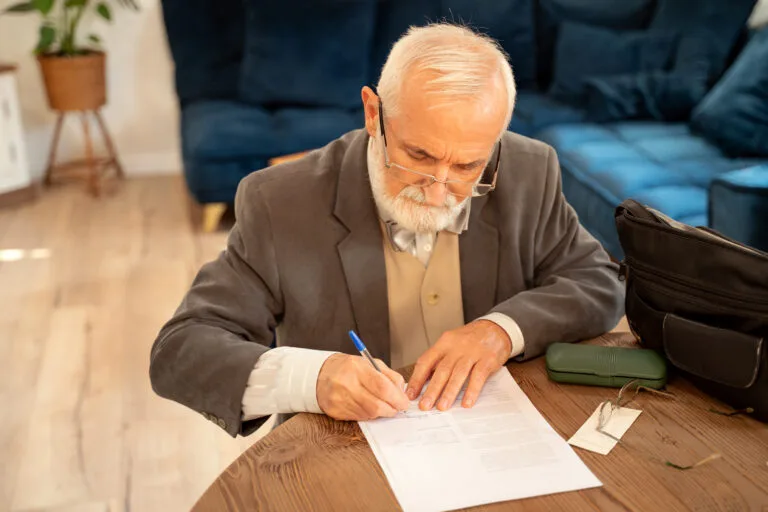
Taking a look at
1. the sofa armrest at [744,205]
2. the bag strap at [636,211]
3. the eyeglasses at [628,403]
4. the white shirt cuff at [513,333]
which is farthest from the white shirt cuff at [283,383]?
the sofa armrest at [744,205]

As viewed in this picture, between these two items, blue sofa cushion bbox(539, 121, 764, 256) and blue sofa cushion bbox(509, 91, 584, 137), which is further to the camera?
blue sofa cushion bbox(509, 91, 584, 137)

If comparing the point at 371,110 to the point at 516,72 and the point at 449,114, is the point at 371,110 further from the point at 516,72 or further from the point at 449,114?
the point at 516,72

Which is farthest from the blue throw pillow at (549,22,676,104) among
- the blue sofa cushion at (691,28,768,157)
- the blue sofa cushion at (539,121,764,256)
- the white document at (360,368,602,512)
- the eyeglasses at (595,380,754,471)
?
the white document at (360,368,602,512)

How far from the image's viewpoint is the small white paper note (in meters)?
1.10

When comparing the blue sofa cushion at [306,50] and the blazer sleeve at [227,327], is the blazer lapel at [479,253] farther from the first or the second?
the blue sofa cushion at [306,50]

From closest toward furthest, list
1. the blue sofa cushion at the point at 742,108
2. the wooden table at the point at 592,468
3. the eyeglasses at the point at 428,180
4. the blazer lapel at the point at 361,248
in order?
the wooden table at the point at 592,468 → the eyeglasses at the point at 428,180 → the blazer lapel at the point at 361,248 → the blue sofa cushion at the point at 742,108

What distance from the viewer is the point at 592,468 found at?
1057mm

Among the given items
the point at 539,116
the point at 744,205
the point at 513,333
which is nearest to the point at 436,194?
the point at 513,333

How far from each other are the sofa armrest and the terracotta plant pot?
10.1ft

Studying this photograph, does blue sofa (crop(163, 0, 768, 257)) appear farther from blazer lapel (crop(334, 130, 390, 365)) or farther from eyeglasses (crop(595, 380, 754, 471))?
eyeglasses (crop(595, 380, 754, 471))

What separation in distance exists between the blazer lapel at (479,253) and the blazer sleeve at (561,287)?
8 centimetres

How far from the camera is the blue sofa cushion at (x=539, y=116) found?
402 centimetres

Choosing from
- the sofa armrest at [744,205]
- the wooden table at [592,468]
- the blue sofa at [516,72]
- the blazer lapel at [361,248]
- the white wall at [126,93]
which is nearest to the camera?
the wooden table at [592,468]

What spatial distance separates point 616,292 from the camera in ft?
4.74
